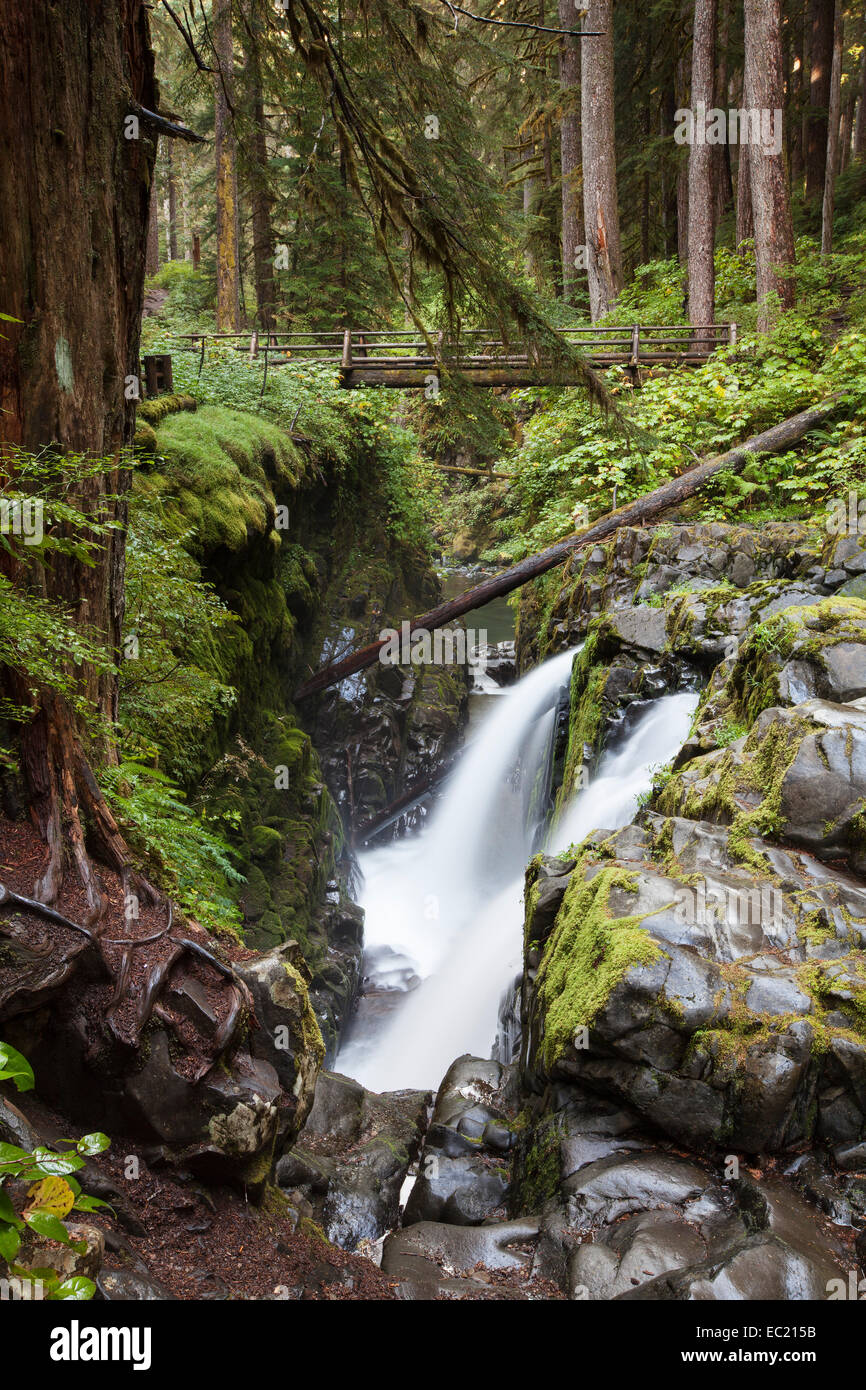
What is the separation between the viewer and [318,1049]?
194 inches

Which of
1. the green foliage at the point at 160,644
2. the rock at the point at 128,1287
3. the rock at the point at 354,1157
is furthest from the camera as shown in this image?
the green foliage at the point at 160,644

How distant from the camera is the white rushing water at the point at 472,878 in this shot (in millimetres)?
9016

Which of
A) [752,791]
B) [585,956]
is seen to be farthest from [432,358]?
[585,956]

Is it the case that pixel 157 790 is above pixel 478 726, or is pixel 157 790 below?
above

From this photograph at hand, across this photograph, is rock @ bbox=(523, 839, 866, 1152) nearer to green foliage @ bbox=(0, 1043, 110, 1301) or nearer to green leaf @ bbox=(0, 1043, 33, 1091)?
green foliage @ bbox=(0, 1043, 110, 1301)

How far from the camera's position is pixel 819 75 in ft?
68.5

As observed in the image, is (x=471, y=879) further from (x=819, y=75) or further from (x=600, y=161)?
(x=819, y=75)

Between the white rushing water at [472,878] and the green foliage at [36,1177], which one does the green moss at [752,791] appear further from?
the green foliage at [36,1177]

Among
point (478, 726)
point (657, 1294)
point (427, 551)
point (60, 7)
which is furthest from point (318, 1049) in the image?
point (427, 551)

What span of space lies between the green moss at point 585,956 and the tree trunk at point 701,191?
605 inches

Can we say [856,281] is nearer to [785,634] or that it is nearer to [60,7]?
[785,634]

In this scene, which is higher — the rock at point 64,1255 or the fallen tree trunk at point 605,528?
the fallen tree trunk at point 605,528

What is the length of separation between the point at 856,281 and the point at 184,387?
43.0 ft

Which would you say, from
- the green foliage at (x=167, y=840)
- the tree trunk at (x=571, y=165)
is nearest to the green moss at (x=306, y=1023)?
the green foliage at (x=167, y=840)
